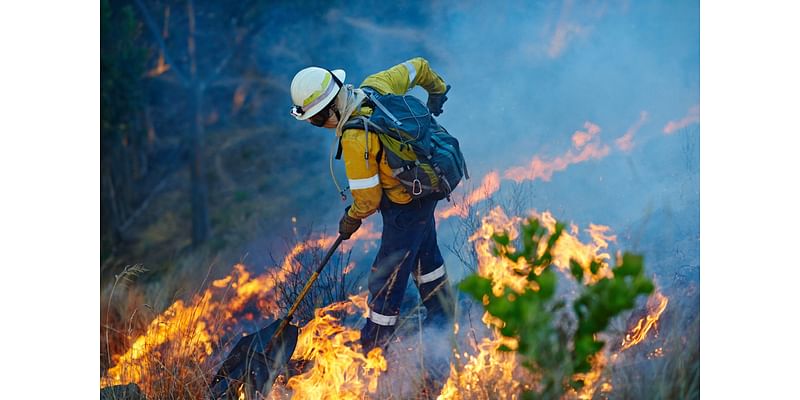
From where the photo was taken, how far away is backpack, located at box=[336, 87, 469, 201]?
189 inches

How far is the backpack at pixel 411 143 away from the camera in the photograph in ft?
15.7

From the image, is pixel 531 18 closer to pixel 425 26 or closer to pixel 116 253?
pixel 425 26

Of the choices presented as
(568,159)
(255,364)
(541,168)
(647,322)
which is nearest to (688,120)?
(568,159)

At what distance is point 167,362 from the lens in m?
5.39

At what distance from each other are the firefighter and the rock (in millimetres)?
1458

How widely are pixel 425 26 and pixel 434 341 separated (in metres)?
1.96

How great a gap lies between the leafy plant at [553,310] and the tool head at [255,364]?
1840 millimetres

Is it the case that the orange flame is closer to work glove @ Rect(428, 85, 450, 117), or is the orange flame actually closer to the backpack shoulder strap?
work glove @ Rect(428, 85, 450, 117)

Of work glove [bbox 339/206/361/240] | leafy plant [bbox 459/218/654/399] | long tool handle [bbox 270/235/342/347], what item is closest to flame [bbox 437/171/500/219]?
work glove [bbox 339/206/361/240]

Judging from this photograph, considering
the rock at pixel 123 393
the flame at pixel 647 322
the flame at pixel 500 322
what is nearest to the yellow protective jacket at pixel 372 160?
the flame at pixel 500 322

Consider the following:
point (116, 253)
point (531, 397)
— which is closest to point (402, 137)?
point (531, 397)

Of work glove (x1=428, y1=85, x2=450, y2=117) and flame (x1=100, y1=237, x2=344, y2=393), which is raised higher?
work glove (x1=428, y1=85, x2=450, y2=117)

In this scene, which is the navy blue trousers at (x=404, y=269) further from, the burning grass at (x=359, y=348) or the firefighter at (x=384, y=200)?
the burning grass at (x=359, y=348)

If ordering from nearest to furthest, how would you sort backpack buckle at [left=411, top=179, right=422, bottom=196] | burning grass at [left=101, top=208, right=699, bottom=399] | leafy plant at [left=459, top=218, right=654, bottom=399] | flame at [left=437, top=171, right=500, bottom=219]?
leafy plant at [left=459, top=218, right=654, bottom=399], burning grass at [left=101, top=208, right=699, bottom=399], backpack buckle at [left=411, top=179, right=422, bottom=196], flame at [left=437, top=171, right=500, bottom=219]
